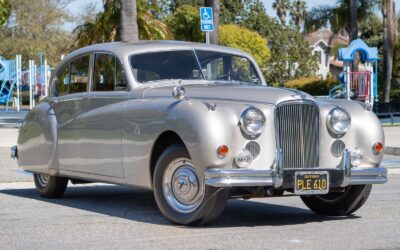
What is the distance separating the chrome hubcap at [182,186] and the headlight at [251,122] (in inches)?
24.2

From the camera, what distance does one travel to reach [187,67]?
9938 millimetres

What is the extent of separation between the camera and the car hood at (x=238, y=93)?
8469 mm

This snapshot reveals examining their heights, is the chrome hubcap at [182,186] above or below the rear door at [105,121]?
below

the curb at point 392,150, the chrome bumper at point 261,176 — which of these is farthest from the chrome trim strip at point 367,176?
the curb at point 392,150

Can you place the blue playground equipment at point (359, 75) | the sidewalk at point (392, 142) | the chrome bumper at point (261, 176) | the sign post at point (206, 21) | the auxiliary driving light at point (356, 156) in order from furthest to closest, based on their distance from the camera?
the blue playground equipment at point (359, 75)
the sidewalk at point (392, 142)
the sign post at point (206, 21)
the auxiliary driving light at point (356, 156)
the chrome bumper at point (261, 176)

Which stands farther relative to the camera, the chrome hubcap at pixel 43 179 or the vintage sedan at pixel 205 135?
the chrome hubcap at pixel 43 179

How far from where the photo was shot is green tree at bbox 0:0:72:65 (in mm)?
73438

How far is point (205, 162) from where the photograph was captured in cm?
811

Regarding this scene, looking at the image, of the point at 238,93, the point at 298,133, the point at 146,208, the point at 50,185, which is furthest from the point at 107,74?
the point at 298,133

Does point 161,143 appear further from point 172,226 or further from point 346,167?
point 346,167

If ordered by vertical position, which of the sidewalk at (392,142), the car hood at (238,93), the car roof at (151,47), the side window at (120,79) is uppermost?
the car roof at (151,47)

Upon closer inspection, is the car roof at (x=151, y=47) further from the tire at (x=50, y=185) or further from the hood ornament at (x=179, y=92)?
the tire at (x=50, y=185)

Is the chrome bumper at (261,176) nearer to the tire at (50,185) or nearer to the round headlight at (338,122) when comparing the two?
the round headlight at (338,122)

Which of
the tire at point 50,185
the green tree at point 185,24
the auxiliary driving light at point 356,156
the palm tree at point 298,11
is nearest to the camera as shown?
the auxiliary driving light at point 356,156
